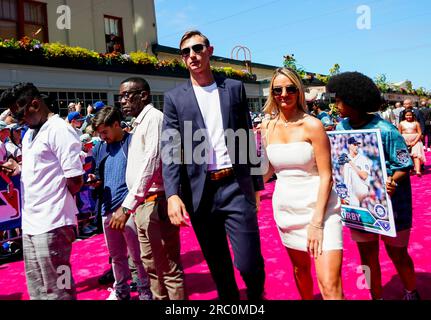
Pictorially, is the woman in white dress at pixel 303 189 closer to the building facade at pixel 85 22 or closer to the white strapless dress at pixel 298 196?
the white strapless dress at pixel 298 196

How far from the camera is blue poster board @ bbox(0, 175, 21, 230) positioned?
19.9 ft

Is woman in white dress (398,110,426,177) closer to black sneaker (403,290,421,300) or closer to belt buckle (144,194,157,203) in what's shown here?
black sneaker (403,290,421,300)

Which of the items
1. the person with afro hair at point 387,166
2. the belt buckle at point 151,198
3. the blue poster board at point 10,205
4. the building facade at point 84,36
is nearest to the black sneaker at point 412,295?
the person with afro hair at point 387,166

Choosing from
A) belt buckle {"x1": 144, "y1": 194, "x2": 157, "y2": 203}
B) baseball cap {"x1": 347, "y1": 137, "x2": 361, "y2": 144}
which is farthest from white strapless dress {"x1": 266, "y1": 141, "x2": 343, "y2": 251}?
belt buckle {"x1": 144, "y1": 194, "x2": 157, "y2": 203}

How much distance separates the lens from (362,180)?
2891 millimetres

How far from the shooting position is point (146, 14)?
19047 mm

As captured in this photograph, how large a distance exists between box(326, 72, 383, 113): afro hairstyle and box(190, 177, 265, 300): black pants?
111 centimetres

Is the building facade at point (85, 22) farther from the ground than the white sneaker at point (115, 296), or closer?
farther from the ground

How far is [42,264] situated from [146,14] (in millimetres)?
18195

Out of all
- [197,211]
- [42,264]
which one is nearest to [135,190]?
[197,211]

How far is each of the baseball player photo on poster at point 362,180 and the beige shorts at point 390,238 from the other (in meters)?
0.10

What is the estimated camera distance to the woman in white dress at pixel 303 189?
242 centimetres

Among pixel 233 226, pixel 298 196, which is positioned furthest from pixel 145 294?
pixel 298 196
